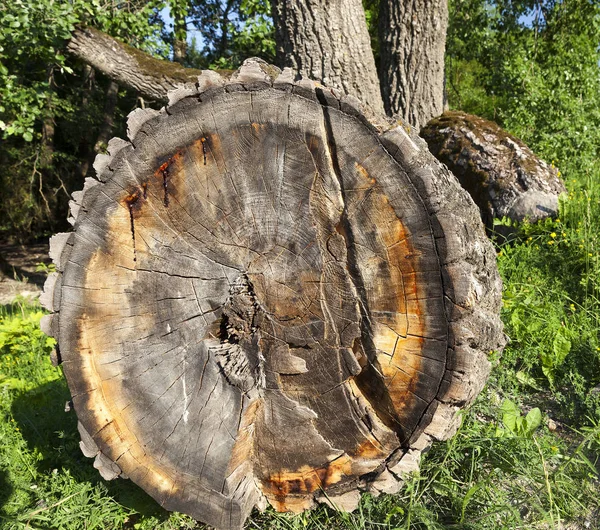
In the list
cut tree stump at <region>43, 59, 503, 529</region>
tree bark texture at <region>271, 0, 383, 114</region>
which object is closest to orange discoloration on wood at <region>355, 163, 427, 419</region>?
cut tree stump at <region>43, 59, 503, 529</region>

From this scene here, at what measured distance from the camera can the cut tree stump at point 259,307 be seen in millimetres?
1869

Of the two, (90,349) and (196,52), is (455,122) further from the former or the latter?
(196,52)

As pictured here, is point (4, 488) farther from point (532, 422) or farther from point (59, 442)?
point (532, 422)

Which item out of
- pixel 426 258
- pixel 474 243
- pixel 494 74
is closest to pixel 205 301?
pixel 426 258

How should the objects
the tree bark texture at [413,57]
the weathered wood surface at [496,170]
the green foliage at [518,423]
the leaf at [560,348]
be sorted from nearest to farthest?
the green foliage at [518,423]
the leaf at [560,348]
the weathered wood surface at [496,170]
the tree bark texture at [413,57]

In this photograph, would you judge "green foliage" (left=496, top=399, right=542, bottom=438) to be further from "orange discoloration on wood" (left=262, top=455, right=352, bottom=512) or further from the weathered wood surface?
the weathered wood surface

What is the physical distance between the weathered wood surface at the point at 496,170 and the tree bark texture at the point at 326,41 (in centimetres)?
86

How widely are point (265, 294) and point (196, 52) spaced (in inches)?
417

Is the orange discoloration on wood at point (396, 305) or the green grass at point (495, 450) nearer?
the orange discoloration on wood at point (396, 305)

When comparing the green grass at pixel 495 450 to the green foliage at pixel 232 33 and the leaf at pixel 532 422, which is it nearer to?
the leaf at pixel 532 422

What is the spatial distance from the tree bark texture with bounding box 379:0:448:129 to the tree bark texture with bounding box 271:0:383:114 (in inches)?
26.6

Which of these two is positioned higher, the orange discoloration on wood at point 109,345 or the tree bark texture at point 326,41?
the tree bark texture at point 326,41

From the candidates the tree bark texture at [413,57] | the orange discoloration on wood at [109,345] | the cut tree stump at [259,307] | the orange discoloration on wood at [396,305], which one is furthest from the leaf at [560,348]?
the tree bark texture at [413,57]

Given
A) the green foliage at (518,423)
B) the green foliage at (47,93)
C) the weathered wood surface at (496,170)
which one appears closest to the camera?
the green foliage at (518,423)
